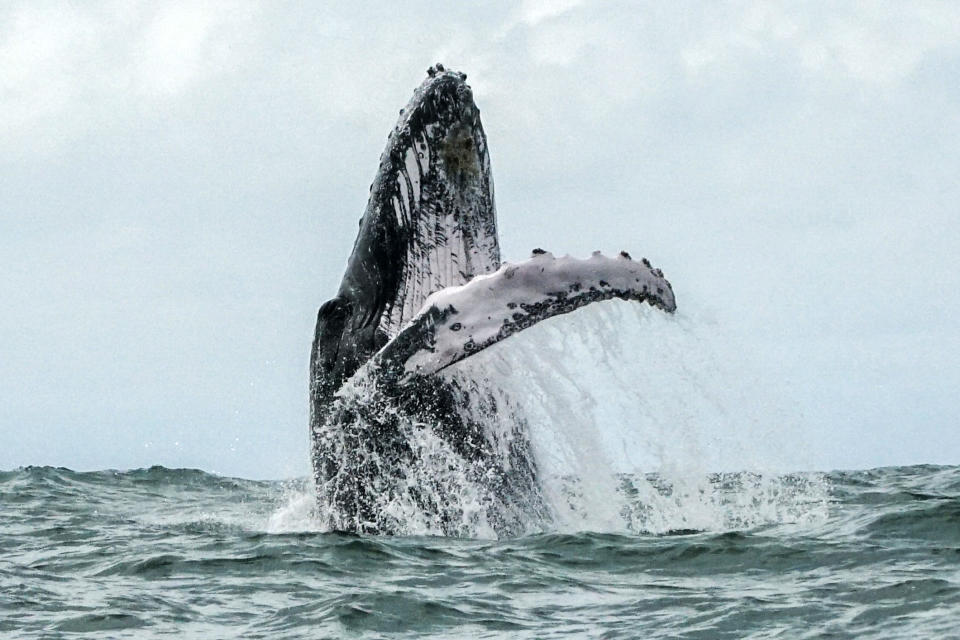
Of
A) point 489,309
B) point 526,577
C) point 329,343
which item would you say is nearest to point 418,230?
point 329,343

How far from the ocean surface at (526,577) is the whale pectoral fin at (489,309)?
1.88m

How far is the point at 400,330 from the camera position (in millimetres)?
12094

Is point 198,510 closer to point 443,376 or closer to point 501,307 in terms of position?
point 443,376

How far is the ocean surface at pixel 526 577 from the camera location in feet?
31.9

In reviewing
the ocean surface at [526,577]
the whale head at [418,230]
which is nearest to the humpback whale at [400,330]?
Answer: the whale head at [418,230]

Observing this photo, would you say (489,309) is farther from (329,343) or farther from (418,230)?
(329,343)

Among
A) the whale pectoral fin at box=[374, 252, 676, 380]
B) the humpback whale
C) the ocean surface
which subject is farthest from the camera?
the humpback whale

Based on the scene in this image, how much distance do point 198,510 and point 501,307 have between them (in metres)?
9.53

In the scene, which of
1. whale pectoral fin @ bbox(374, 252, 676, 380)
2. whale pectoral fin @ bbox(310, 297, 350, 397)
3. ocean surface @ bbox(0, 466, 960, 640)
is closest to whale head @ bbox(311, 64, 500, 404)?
whale pectoral fin @ bbox(310, 297, 350, 397)

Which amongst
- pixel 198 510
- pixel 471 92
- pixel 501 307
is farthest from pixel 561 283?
pixel 198 510

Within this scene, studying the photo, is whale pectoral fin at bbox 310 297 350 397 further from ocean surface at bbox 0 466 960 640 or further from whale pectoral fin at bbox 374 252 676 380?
whale pectoral fin at bbox 374 252 676 380

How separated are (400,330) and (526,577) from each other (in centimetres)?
256

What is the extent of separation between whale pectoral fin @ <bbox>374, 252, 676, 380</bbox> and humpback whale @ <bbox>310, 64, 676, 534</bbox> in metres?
0.92

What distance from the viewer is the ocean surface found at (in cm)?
972
